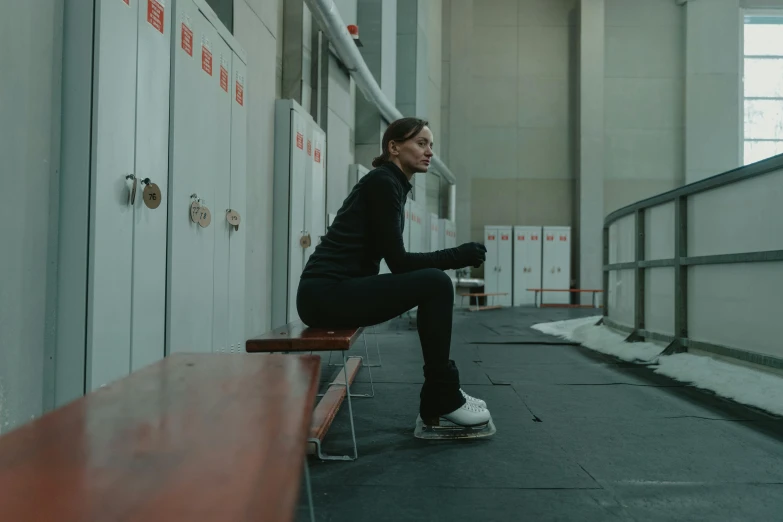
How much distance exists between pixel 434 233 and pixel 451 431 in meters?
9.49

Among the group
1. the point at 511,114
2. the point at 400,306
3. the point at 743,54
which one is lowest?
the point at 400,306

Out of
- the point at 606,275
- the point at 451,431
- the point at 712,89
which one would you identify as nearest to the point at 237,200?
the point at 451,431

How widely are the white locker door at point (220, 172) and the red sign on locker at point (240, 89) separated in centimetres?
16

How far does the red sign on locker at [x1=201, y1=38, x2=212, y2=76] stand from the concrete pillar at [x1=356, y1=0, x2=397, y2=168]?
223 inches

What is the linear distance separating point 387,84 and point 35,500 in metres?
9.36

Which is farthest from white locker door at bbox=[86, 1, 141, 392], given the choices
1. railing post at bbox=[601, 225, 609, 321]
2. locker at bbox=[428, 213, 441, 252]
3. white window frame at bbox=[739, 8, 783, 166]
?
white window frame at bbox=[739, 8, 783, 166]

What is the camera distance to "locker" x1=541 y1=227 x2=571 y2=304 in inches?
526

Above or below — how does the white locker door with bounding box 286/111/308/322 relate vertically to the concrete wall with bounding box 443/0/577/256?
below

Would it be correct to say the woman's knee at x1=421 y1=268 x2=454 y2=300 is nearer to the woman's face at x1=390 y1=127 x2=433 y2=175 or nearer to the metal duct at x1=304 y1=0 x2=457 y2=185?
the woman's face at x1=390 y1=127 x2=433 y2=175

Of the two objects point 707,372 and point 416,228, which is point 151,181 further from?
point 416,228

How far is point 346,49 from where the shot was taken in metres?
6.40

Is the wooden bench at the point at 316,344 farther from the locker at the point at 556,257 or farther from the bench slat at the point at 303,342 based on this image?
the locker at the point at 556,257

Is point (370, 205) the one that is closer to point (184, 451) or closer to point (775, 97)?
point (184, 451)

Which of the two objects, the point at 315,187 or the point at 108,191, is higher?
the point at 315,187
